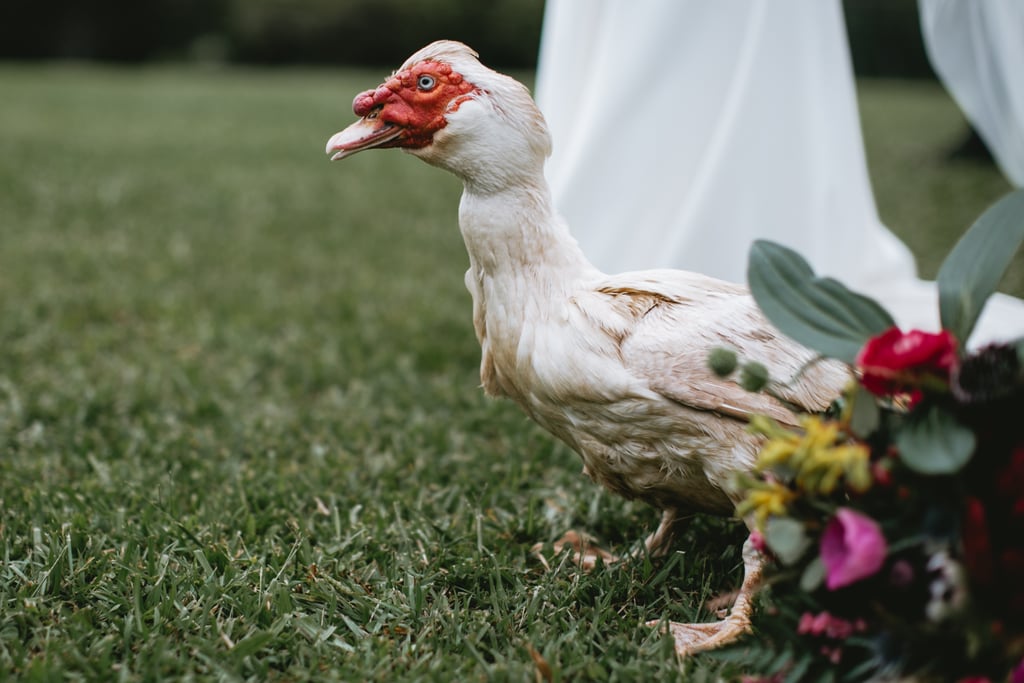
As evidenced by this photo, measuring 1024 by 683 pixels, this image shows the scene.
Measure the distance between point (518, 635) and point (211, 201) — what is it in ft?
17.7

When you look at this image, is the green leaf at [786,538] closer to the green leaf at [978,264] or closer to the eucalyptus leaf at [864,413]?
the eucalyptus leaf at [864,413]

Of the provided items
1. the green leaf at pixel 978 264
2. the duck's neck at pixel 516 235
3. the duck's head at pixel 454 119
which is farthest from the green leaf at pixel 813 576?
the duck's head at pixel 454 119

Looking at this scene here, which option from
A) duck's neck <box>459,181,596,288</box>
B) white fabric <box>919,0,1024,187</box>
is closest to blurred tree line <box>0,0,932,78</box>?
white fabric <box>919,0,1024,187</box>

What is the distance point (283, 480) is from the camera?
236 centimetres

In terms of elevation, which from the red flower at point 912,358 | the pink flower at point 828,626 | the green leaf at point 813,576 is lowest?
the pink flower at point 828,626

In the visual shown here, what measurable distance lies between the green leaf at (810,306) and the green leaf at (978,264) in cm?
8

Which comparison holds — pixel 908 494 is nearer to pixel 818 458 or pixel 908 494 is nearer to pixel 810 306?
pixel 818 458

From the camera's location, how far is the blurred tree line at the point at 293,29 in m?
23.0

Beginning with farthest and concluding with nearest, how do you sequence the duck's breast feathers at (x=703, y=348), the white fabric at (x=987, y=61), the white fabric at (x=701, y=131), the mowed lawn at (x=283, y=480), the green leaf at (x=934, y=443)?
the white fabric at (x=701, y=131) < the white fabric at (x=987, y=61) < the mowed lawn at (x=283, y=480) < the duck's breast feathers at (x=703, y=348) < the green leaf at (x=934, y=443)

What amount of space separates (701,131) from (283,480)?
1.82 meters

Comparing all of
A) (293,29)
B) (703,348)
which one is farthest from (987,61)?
(293,29)

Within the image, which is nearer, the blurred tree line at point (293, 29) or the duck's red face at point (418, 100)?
the duck's red face at point (418, 100)

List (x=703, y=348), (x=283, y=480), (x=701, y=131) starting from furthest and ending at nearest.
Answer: (x=701, y=131), (x=283, y=480), (x=703, y=348)

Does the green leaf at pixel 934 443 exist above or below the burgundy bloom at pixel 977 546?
above
